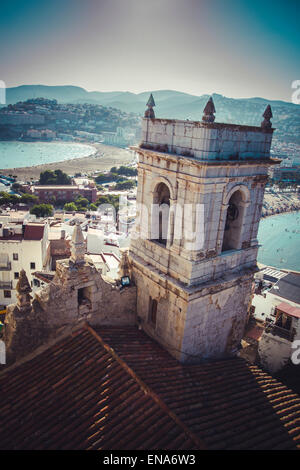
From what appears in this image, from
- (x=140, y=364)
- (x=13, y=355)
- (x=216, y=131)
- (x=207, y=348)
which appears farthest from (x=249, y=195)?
(x=13, y=355)

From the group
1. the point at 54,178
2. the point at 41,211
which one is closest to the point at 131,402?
the point at 41,211

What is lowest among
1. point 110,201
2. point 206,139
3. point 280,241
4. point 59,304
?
point 280,241

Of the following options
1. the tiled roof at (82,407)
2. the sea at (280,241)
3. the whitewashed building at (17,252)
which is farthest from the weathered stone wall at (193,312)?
the sea at (280,241)

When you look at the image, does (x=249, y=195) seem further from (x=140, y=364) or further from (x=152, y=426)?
(x=152, y=426)

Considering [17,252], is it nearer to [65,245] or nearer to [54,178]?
[65,245]

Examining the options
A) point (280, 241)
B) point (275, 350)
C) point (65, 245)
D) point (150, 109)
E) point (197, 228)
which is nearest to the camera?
point (197, 228)
